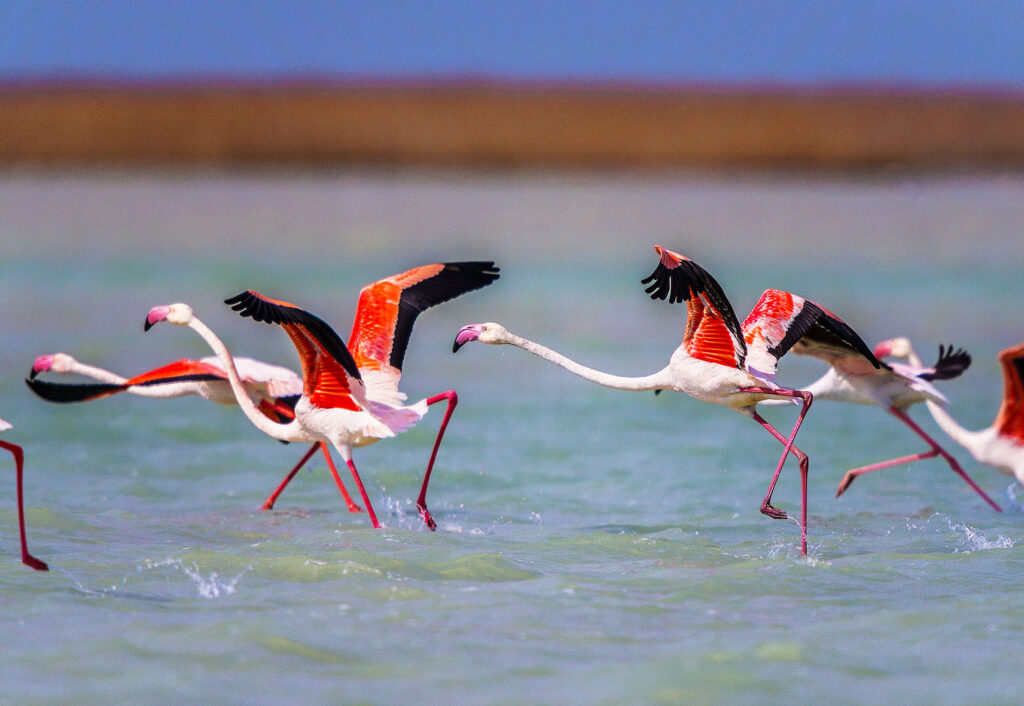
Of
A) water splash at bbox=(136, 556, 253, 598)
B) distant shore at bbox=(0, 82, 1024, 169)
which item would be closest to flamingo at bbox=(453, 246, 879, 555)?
water splash at bbox=(136, 556, 253, 598)

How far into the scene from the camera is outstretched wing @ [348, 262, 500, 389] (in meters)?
7.12

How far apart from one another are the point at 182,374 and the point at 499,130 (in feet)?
79.6

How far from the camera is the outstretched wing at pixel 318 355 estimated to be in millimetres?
5980

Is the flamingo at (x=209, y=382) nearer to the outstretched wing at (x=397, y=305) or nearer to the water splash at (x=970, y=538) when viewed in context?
the outstretched wing at (x=397, y=305)

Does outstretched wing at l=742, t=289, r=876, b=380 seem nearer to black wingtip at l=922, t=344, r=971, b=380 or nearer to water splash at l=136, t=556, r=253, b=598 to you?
black wingtip at l=922, t=344, r=971, b=380

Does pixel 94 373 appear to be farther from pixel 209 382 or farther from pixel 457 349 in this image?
pixel 457 349

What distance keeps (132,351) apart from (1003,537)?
8.92 m

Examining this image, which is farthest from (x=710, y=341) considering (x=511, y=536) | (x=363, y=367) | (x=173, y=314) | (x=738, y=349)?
(x=173, y=314)

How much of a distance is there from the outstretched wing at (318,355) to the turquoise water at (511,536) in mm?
714

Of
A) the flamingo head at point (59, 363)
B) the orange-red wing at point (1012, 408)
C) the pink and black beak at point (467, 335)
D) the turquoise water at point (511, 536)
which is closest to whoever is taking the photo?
the turquoise water at point (511, 536)

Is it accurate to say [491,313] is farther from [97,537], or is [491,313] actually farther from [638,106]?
[638,106]

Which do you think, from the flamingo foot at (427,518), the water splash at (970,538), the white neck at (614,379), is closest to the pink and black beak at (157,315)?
the flamingo foot at (427,518)

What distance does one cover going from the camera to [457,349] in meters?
6.11

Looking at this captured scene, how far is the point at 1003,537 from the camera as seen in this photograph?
6.64 metres
